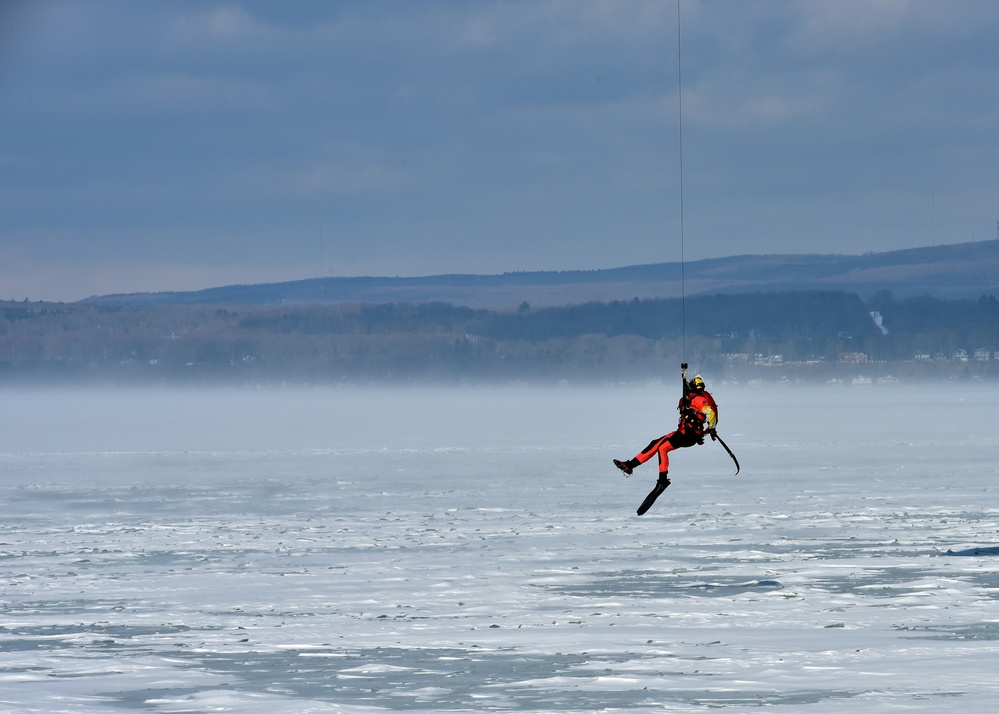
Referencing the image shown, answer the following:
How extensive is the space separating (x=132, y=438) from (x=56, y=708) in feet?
176

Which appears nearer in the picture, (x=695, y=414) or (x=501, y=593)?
(x=695, y=414)

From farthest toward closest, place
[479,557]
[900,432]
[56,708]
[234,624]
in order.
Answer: [900,432] → [479,557] → [234,624] → [56,708]

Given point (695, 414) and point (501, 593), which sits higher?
point (695, 414)

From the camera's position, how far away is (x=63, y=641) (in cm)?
1365

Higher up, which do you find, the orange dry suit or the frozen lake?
the orange dry suit

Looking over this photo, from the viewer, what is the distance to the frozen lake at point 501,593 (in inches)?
456

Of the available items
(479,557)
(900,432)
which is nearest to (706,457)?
(900,432)

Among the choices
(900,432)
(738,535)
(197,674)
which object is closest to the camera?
(197,674)

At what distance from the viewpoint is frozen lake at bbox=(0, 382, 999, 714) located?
11.6 m

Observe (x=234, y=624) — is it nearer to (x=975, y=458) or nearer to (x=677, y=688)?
(x=677, y=688)

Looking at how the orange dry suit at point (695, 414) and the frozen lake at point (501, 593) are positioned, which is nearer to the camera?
the frozen lake at point (501, 593)

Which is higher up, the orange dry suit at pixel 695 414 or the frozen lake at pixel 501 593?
the orange dry suit at pixel 695 414

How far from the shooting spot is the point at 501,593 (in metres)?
16.3

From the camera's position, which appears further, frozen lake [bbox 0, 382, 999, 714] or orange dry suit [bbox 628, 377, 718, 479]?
orange dry suit [bbox 628, 377, 718, 479]
